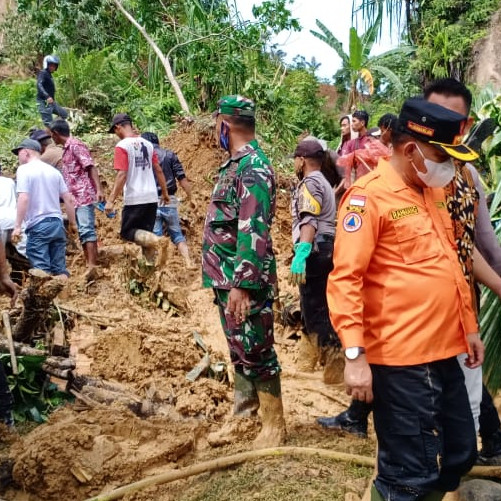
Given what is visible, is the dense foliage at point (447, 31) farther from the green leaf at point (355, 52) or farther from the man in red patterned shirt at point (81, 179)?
the man in red patterned shirt at point (81, 179)

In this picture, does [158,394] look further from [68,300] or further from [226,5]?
[226,5]

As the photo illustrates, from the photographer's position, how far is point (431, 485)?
2.38m

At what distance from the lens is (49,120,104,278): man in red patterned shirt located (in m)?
7.32

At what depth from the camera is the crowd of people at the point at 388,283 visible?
2.38 meters

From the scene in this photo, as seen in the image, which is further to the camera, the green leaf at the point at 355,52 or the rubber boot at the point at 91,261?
the green leaf at the point at 355,52

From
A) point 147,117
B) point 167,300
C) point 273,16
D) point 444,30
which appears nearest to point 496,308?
point 167,300

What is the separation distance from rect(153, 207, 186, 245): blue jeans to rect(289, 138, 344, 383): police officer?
3.54 meters

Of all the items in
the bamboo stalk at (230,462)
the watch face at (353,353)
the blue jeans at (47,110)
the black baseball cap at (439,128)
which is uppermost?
the blue jeans at (47,110)

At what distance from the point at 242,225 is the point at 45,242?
150 inches

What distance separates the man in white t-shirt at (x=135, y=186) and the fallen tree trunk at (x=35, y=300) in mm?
2095

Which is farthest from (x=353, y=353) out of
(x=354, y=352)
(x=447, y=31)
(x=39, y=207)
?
(x=447, y=31)

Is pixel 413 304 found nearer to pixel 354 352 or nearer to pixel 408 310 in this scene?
pixel 408 310

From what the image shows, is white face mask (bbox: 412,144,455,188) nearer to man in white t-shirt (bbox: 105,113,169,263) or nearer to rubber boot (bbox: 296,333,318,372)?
rubber boot (bbox: 296,333,318,372)

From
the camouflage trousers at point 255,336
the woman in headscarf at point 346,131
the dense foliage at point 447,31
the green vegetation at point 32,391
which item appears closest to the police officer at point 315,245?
the camouflage trousers at point 255,336
